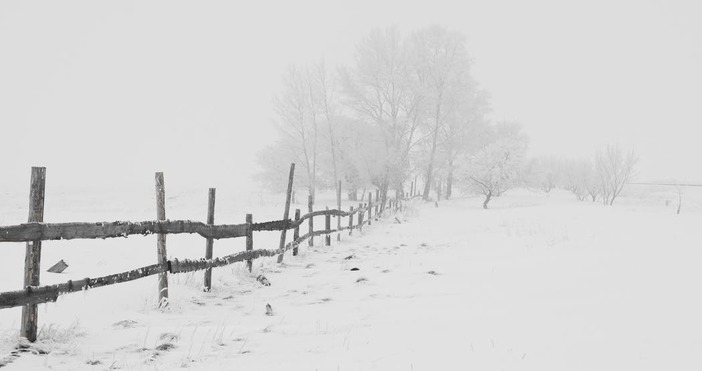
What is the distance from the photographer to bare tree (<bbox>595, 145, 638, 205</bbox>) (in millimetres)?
35781

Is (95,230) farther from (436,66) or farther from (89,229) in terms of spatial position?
(436,66)

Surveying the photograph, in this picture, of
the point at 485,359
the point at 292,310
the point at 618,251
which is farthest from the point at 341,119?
the point at 485,359

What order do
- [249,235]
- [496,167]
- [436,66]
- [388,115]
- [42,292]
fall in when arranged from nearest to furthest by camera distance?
[42,292] < [249,235] < [388,115] < [496,167] < [436,66]

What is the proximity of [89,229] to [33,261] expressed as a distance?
57cm

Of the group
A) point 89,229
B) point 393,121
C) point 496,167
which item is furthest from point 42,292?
point 496,167

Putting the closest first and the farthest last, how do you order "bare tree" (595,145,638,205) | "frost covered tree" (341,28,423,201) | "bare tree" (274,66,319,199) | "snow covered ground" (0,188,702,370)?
"snow covered ground" (0,188,702,370), "frost covered tree" (341,28,423,201), "bare tree" (274,66,319,199), "bare tree" (595,145,638,205)

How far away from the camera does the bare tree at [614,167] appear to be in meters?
35.8

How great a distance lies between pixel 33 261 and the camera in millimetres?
3857

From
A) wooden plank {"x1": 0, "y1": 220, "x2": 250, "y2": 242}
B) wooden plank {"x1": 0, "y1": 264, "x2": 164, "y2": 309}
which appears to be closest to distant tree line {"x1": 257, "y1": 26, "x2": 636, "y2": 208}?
wooden plank {"x1": 0, "y1": 220, "x2": 250, "y2": 242}

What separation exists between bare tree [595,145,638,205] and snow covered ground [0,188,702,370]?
30801 millimetres

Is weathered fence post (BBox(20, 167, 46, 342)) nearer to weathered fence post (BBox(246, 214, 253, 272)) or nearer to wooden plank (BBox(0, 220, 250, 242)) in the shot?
wooden plank (BBox(0, 220, 250, 242))

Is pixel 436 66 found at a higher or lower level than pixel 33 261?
higher

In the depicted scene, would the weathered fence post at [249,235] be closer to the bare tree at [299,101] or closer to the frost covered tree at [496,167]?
the bare tree at [299,101]

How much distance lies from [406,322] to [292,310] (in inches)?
62.3
